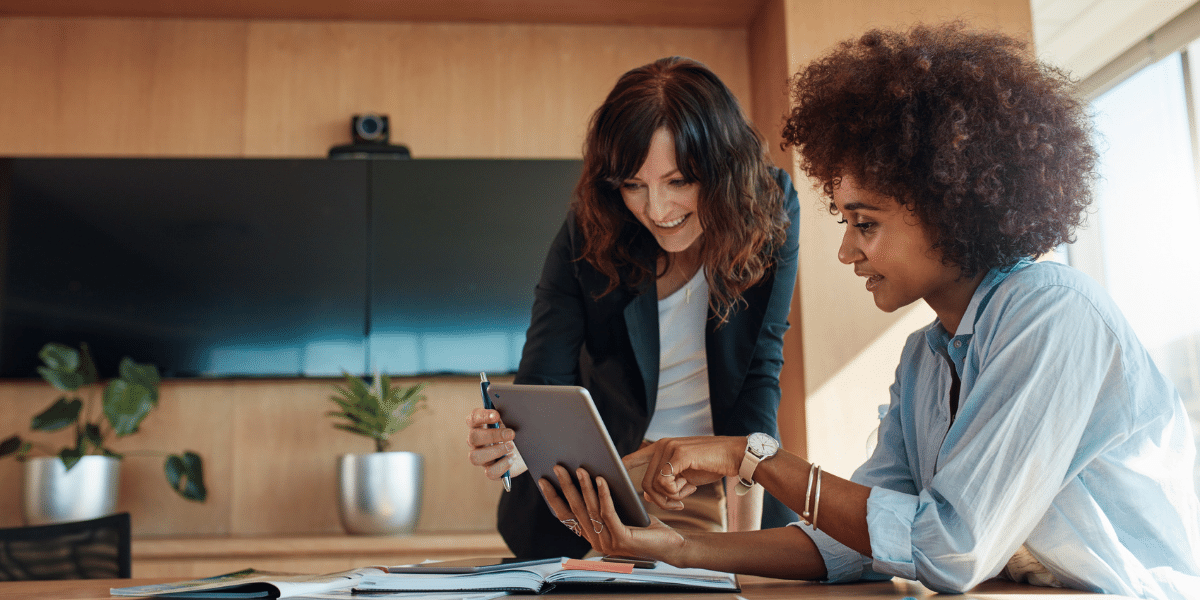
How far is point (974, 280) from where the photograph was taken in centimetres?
107

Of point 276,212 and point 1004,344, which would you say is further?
point 276,212

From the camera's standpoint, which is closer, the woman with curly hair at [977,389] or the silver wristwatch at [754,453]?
the woman with curly hair at [977,389]

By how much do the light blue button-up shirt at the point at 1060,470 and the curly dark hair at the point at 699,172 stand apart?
62 centimetres

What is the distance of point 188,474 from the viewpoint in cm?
287

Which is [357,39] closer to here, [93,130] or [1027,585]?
[93,130]

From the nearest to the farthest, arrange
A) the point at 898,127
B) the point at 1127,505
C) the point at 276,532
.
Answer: the point at 1127,505
the point at 898,127
the point at 276,532

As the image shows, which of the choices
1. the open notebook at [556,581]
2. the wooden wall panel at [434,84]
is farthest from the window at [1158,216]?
the open notebook at [556,581]

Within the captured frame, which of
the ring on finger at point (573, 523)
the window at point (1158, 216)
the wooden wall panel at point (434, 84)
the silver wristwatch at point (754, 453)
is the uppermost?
the wooden wall panel at point (434, 84)

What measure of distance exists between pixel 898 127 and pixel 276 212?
8.78 ft

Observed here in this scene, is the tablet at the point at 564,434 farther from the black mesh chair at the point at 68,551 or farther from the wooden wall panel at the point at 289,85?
the wooden wall panel at the point at 289,85

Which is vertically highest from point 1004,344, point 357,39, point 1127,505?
point 357,39

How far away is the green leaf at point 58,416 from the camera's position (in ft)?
9.01

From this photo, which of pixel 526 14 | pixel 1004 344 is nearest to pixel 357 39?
pixel 526 14

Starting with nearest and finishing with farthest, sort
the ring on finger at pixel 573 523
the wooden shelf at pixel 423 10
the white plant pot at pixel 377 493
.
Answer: the ring on finger at pixel 573 523
the white plant pot at pixel 377 493
the wooden shelf at pixel 423 10
